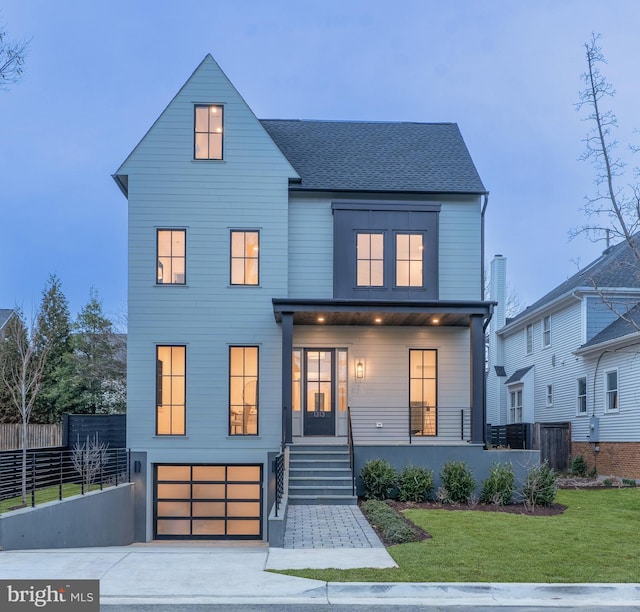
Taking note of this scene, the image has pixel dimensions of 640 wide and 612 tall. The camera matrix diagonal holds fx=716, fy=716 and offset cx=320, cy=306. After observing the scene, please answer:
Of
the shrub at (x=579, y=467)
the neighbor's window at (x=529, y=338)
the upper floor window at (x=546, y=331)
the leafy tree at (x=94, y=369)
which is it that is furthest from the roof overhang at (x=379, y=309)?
the leafy tree at (x=94, y=369)

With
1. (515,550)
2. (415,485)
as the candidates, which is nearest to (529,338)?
(415,485)

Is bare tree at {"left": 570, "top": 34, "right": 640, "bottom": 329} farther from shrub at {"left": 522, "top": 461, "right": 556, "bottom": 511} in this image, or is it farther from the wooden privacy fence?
the wooden privacy fence

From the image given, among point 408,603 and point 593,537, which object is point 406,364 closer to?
point 593,537

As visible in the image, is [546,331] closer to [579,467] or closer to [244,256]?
[579,467]

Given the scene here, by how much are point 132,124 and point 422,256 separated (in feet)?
545

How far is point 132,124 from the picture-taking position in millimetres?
171375

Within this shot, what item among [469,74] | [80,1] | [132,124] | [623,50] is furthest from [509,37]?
[132,124]

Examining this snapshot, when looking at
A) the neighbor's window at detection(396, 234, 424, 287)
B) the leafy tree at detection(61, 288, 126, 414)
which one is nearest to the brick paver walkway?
the neighbor's window at detection(396, 234, 424, 287)

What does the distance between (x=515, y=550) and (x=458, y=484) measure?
193 inches

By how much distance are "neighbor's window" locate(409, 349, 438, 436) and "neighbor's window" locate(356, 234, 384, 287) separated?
2.10m

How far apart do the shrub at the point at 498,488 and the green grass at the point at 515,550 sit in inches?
47.7

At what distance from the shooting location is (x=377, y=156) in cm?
1920

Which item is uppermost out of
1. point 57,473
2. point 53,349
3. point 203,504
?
point 53,349

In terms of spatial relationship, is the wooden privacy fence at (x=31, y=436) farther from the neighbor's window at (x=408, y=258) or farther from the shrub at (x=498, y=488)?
the shrub at (x=498, y=488)
